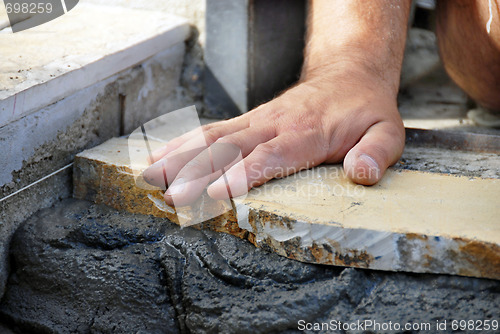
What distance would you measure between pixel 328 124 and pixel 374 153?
16 centimetres

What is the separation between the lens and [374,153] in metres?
1.23

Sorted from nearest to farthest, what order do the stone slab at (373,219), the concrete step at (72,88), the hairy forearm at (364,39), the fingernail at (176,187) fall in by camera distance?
1. the stone slab at (373,219)
2. the fingernail at (176,187)
3. the concrete step at (72,88)
4. the hairy forearm at (364,39)

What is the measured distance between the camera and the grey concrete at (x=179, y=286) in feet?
3.38

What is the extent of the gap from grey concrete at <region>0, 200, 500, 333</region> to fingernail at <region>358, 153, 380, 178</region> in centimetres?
26

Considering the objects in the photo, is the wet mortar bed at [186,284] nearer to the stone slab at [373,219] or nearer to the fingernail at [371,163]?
the stone slab at [373,219]

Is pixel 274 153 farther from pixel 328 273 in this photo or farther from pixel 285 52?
pixel 285 52

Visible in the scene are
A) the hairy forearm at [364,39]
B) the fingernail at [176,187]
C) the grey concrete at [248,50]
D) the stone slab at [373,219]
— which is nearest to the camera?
the stone slab at [373,219]

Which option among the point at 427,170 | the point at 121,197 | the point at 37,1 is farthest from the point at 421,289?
the point at 37,1

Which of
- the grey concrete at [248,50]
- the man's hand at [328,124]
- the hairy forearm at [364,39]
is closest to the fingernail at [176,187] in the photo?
the man's hand at [328,124]

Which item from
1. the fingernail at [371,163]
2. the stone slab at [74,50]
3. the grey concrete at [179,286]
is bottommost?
the grey concrete at [179,286]

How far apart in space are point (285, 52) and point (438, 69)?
0.97 metres

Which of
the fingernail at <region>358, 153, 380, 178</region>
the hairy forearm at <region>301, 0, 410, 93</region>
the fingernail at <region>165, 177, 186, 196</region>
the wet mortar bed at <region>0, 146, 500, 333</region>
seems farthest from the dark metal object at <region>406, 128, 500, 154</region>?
the fingernail at <region>165, 177, 186, 196</region>

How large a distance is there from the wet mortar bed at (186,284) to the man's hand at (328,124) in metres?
0.15

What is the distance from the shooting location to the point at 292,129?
1.31 metres
